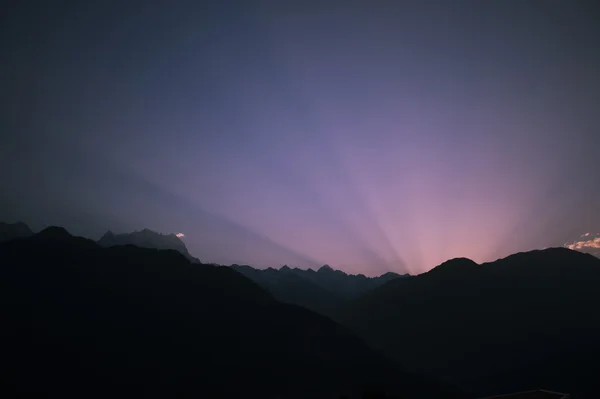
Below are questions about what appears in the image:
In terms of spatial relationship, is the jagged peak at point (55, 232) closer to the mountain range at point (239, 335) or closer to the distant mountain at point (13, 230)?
the mountain range at point (239, 335)

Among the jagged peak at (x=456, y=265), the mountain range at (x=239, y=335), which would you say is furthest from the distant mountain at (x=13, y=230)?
the jagged peak at (x=456, y=265)

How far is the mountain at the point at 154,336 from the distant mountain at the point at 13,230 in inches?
2710

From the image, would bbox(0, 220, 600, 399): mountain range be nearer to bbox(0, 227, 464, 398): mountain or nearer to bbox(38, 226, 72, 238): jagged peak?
bbox(0, 227, 464, 398): mountain

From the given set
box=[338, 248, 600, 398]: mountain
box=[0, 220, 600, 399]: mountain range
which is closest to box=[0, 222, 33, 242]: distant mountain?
box=[0, 220, 600, 399]: mountain range

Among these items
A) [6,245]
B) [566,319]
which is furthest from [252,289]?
[566,319]

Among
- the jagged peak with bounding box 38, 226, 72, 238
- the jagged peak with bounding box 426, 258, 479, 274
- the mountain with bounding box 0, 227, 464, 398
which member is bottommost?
the mountain with bounding box 0, 227, 464, 398

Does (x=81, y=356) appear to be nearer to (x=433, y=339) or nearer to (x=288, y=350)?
(x=288, y=350)

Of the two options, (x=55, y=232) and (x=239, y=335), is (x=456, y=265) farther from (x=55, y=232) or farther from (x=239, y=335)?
(x=55, y=232)

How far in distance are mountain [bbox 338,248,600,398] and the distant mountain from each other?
573 feet

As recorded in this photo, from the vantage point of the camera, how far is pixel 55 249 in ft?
336

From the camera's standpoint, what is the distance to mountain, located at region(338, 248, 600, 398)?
106 m

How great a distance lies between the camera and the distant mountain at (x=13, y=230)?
155 meters

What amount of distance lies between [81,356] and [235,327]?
38.6 m

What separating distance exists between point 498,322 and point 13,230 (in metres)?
235
